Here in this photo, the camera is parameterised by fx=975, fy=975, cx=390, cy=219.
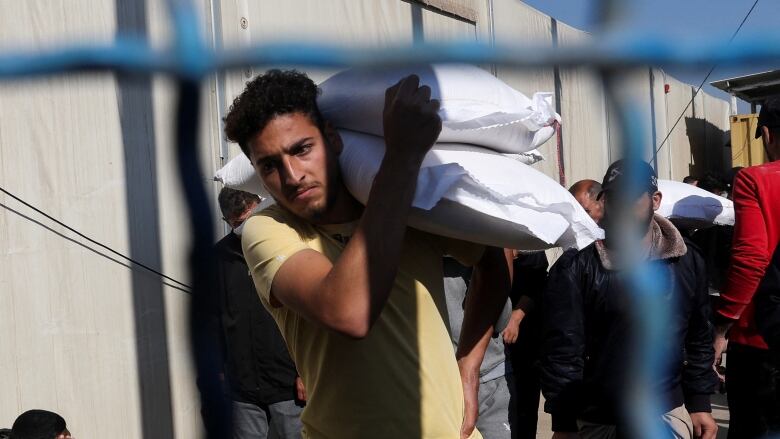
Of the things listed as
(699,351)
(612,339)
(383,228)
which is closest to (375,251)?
(383,228)

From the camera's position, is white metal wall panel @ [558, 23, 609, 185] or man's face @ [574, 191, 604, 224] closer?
man's face @ [574, 191, 604, 224]

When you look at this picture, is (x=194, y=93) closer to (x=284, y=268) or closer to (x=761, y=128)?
(x=284, y=268)

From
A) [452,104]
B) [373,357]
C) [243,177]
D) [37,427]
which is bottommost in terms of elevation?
[37,427]

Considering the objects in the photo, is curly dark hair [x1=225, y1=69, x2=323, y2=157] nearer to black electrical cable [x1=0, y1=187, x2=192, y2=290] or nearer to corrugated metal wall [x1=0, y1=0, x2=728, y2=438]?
corrugated metal wall [x1=0, y1=0, x2=728, y2=438]

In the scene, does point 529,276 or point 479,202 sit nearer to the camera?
point 479,202

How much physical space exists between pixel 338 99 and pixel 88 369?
243 centimetres

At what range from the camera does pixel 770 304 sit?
2.98m

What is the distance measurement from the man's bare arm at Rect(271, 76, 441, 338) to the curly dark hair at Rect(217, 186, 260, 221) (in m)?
2.36

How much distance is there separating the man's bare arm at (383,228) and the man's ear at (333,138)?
9.6 inches

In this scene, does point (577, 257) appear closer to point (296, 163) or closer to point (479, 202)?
point (479, 202)

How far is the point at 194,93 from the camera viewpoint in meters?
1.57

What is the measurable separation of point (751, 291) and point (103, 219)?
95.0 inches

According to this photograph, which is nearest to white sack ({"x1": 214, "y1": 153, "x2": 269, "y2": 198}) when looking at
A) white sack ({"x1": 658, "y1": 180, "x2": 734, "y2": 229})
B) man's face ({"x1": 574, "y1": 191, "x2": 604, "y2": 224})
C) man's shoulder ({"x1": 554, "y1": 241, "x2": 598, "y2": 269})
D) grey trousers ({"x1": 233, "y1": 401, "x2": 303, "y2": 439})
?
man's shoulder ({"x1": 554, "y1": 241, "x2": 598, "y2": 269})

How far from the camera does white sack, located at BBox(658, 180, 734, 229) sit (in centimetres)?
418
